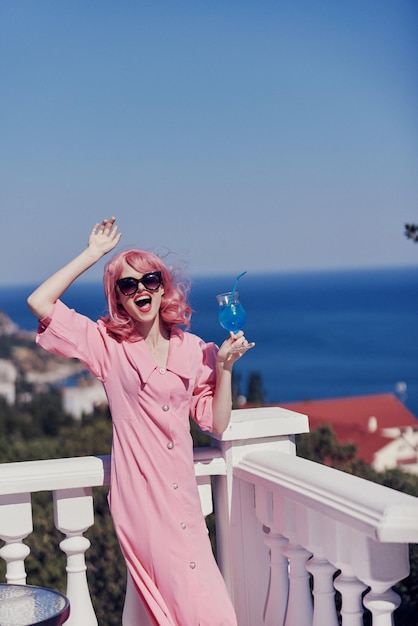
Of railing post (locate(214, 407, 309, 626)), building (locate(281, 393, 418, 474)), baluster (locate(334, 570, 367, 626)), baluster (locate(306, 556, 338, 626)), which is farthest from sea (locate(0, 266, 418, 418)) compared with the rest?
baluster (locate(334, 570, 367, 626))

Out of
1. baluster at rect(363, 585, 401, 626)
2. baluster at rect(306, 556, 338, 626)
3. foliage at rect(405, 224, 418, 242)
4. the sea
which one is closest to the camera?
baluster at rect(363, 585, 401, 626)

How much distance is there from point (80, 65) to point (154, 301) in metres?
59.6

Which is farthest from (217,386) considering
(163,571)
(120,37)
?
(120,37)

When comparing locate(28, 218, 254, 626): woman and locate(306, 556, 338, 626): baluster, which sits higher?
locate(28, 218, 254, 626): woman

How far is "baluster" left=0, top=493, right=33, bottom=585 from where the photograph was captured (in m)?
2.30

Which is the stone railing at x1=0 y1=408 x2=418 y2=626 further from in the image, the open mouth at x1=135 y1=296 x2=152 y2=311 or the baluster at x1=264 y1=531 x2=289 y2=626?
the open mouth at x1=135 y1=296 x2=152 y2=311

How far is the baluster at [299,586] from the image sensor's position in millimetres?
2248

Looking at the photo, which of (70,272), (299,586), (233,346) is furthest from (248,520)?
(70,272)

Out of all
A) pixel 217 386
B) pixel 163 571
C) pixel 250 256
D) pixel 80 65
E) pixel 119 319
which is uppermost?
pixel 80 65

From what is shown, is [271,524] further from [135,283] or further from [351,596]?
[135,283]

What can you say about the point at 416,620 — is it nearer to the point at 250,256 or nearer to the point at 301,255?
the point at 250,256

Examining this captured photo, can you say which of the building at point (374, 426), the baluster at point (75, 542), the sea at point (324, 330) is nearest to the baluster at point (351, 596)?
the baluster at point (75, 542)

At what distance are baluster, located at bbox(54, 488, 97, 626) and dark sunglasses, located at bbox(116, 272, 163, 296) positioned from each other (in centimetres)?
48

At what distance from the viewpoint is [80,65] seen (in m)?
59.6
